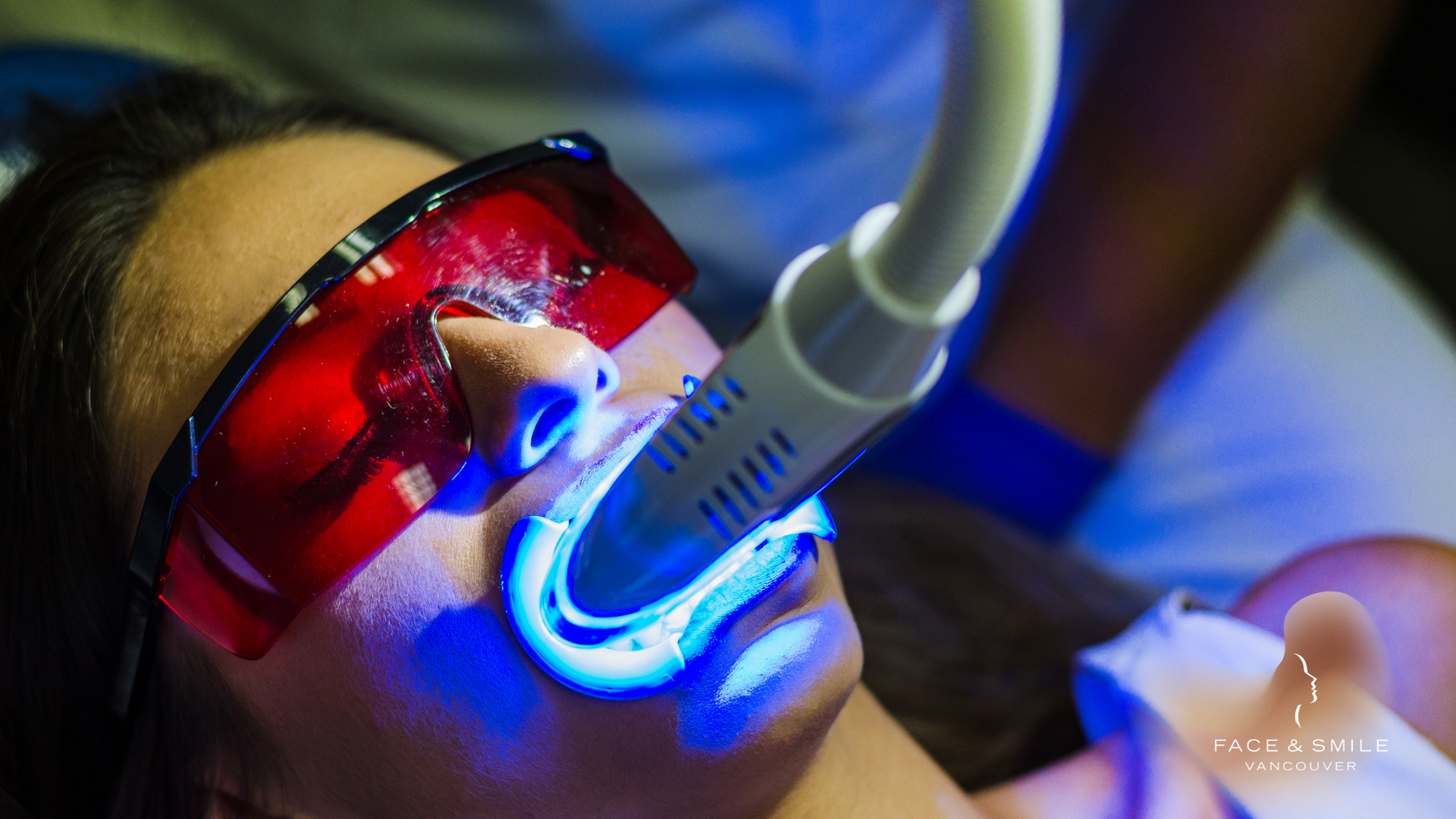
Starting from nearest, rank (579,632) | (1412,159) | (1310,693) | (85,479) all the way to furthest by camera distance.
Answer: (579,632) → (85,479) → (1310,693) → (1412,159)

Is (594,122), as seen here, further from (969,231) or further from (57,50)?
(969,231)

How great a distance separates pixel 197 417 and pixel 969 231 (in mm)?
527

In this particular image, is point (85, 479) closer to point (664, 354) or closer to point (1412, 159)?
point (664, 354)

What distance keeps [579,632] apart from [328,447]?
0.21 metres

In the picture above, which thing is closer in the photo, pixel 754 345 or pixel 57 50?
pixel 754 345

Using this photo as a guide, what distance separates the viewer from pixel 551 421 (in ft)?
2.12

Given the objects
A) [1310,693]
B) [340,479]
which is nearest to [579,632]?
[340,479]

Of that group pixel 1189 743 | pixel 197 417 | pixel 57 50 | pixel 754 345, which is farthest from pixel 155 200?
pixel 1189 743

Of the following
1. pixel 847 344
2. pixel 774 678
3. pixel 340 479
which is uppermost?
pixel 847 344

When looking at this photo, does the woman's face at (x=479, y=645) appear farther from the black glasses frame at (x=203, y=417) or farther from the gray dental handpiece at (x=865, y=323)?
the gray dental handpiece at (x=865, y=323)

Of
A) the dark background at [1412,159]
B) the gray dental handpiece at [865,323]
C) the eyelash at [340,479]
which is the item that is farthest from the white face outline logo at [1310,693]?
the dark background at [1412,159]

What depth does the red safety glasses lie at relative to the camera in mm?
624

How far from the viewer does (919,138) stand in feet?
3.96

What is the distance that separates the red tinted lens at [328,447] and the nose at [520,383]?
0.02 metres
